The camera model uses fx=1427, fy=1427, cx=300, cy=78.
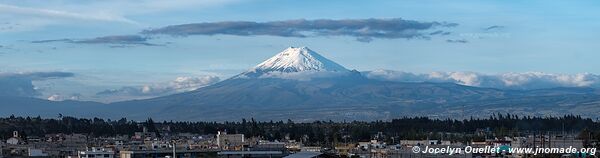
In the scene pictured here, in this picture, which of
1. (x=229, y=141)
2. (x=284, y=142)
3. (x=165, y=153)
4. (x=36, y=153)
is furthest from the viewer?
(x=284, y=142)

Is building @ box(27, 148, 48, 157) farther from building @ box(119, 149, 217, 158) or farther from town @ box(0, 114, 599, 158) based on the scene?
building @ box(119, 149, 217, 158)

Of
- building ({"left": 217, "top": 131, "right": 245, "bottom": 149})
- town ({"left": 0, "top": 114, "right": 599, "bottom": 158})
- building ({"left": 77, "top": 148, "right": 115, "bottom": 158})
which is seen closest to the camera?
building ({"left": 77, "top": 148, "right": 115, "bottom": 158})

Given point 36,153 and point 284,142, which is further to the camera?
point 284,142

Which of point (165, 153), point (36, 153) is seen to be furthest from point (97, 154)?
point (36, 153)

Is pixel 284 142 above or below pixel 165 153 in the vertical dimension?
above

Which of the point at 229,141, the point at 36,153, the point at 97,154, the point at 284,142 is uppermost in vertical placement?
the point at 229,141

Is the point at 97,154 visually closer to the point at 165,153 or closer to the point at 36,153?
the point at 165,153

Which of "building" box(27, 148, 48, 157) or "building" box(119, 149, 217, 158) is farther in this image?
"building" box(27, 148, 48, 157)

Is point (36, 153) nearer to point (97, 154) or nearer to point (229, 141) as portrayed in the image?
point (97, 154)

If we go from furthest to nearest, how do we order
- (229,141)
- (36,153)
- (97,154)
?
1. (229,141)
2. (36,153)
3. (97,154)

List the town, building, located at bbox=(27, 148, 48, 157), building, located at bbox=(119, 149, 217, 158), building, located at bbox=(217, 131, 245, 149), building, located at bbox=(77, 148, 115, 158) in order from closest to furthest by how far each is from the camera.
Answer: building, located at bbox=(77, 148, 115, 158) → the town → building, located at bbox=(119, 149, 217, 158) → building, located at bbox=(27, 148, 48, 157) → building, located at bbox=(217, 131, 245, 149)

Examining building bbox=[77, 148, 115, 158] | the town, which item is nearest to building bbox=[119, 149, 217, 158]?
the town
